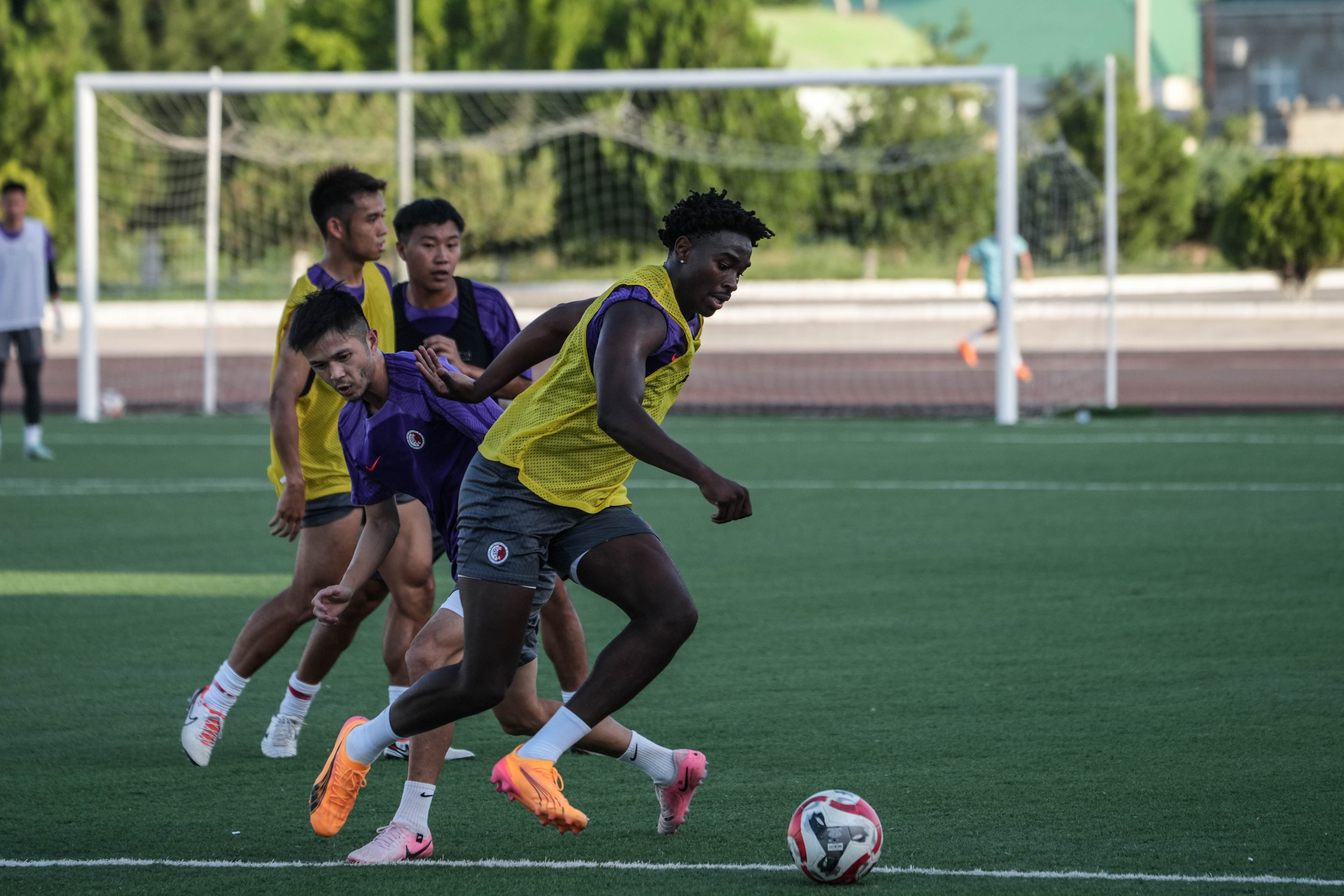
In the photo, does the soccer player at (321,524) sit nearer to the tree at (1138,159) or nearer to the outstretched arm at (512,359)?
the outstretched arm at (512,359)

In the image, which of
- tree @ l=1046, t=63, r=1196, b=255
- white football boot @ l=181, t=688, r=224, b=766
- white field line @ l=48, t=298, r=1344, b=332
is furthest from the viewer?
tree @ l=1046, t=63, r=1196, b=255

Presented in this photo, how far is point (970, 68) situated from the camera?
15.5m

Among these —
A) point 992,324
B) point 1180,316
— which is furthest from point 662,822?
point 1180,316

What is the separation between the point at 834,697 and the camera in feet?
19.0

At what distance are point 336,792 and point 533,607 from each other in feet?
2.29

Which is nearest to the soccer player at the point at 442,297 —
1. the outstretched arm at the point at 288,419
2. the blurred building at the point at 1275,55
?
the outstretched arm at the point at 288,419

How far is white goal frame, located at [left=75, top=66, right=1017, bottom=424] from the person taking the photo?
15617 millimetres

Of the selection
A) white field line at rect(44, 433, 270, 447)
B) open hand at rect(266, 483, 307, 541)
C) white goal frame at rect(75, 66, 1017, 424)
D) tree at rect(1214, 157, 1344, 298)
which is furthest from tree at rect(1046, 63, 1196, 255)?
open hand at rect(266, 483, 307, 541)

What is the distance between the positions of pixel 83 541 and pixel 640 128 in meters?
16.8

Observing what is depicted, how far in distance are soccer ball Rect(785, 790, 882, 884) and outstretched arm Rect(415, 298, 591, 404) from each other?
1.32 metres

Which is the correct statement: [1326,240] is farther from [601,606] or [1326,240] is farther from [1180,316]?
[601,606]

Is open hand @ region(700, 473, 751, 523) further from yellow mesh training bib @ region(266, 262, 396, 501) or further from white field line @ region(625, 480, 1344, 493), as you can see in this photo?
white field line @ region(625, 480, 1344, 493)

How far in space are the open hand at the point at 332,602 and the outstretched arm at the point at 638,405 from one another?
863mm

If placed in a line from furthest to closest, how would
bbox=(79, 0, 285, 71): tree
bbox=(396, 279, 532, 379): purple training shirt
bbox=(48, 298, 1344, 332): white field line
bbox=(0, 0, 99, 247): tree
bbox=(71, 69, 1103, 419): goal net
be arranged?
bbox=(79, 0, 285, 71): tree, bbox=(0, 0, 99, 247): tree, bbox=(48, 298, 1344, 332): white field line, bbox=(71, 69, 1103, 419): goal net, bbox=(396, 279, 532, 379): purple training shirt
